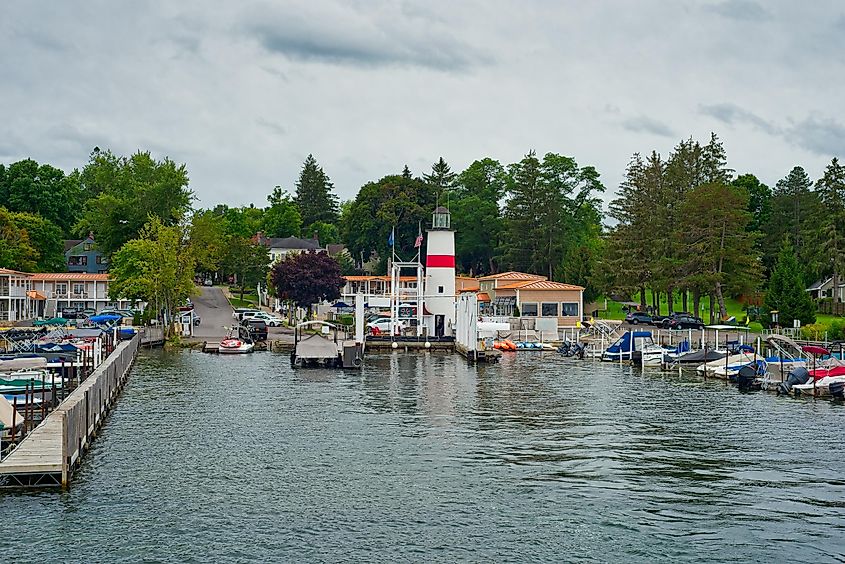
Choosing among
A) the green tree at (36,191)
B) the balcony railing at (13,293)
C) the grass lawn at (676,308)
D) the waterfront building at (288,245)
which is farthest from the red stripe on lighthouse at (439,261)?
the waterfront building at (288,245)

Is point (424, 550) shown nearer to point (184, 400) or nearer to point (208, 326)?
point (184, 400)

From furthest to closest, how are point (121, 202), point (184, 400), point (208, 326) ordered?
point (121, 202) < point (208, 326) < point (184, 400)

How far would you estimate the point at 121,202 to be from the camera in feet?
334

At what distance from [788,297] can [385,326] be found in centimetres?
3006

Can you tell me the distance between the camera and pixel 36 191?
118 meters

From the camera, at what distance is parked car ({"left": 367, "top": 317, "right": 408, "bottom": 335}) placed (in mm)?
74625

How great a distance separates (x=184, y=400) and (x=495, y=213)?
266ft

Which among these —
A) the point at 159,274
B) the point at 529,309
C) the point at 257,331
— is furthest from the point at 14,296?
the point at 529,309

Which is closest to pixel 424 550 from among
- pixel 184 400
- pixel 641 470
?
pixel 641 470

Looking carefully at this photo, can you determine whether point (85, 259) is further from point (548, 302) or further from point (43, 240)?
point (548, 302)

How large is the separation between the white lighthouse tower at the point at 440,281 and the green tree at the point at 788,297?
23.7 metres

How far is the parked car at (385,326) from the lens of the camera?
245 feet

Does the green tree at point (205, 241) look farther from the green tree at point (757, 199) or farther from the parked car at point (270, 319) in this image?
the green tree at point (757, 199)

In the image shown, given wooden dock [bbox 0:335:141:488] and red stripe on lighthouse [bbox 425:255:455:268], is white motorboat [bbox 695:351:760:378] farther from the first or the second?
wooden dock [bbox 0:335:141:488]
